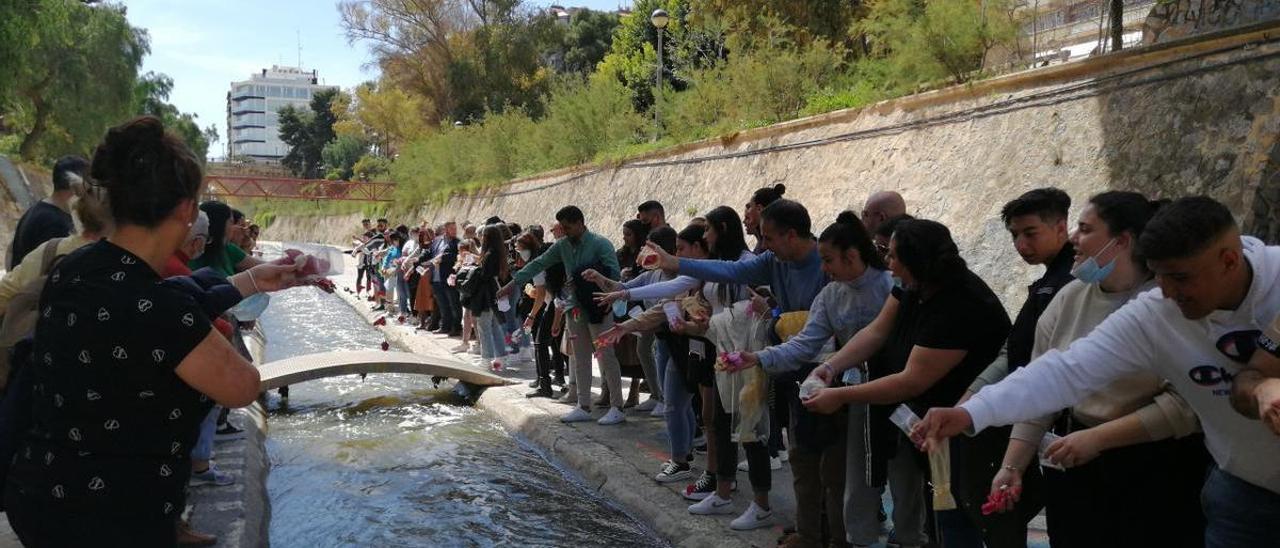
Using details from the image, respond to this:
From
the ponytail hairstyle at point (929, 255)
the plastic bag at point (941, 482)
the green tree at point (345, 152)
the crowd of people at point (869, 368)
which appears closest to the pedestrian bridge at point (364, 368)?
the crowd of people at point (869, 368)

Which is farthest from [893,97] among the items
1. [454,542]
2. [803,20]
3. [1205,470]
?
[1205,470]

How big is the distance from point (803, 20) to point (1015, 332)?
19493 mm

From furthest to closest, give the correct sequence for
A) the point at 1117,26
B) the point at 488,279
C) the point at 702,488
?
the point at 488,279, the point at 1117,26, the point at 702,488

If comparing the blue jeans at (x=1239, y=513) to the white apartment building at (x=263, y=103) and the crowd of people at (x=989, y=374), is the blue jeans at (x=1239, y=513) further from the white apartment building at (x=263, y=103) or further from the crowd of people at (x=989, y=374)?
the white apartment building at (x=263, y=103)

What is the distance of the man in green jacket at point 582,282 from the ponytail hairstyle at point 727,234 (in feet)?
7.15

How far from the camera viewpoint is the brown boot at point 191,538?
483cm

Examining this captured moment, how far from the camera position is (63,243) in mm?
3848

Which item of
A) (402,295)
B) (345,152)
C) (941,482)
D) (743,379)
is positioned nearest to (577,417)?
(743,379)

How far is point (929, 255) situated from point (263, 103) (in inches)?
7103

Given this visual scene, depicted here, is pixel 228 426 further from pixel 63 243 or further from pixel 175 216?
pixel 175 216

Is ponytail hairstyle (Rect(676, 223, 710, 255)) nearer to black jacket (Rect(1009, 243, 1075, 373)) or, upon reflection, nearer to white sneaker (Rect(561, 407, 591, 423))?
white sneaker (Rect(561, 407, 591, 423))

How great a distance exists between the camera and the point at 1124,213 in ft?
10.5

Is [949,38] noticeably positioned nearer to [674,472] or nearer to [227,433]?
[674,472]

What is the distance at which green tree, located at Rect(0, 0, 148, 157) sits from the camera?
34000mm
